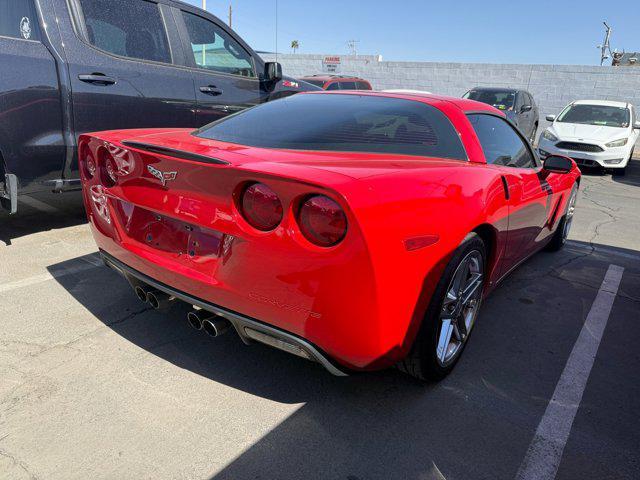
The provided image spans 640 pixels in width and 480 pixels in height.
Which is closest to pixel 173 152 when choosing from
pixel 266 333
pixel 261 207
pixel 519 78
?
pixel 261 207

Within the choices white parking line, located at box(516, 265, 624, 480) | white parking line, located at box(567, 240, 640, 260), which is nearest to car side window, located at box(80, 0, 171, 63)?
white parking line, located at box(516, 265, 624, 480)

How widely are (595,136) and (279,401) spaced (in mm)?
10596

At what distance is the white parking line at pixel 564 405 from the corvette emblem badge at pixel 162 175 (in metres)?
1.82

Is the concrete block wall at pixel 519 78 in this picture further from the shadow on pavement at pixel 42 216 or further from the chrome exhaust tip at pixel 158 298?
the chrome exhaust tip at pixel 158 298

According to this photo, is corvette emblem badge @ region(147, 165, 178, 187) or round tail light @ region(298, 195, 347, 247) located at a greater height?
corvette emblem badge @ region(147, 165, 178, 187)

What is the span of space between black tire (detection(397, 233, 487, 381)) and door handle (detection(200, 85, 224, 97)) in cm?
346

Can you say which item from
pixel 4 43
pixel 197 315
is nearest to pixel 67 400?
pixel 197 315

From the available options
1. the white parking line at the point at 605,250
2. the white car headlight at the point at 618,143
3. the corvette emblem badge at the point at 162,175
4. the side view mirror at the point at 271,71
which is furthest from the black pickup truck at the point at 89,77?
the white car headlight at the point at 618,143

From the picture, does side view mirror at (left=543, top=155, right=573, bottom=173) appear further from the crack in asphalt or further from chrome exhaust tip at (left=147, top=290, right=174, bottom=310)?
the crack in asphalt

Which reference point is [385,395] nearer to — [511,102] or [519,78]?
[511,102]

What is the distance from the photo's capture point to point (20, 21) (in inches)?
153

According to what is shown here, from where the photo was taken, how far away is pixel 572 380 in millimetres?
2666

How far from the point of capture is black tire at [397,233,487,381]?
2.23 meters

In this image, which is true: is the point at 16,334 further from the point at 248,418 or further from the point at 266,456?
the point at 266,456
